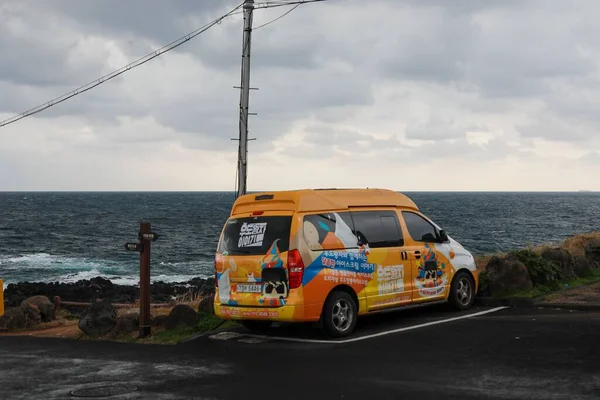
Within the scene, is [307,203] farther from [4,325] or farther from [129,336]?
[4,325]

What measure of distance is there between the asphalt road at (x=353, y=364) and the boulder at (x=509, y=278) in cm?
139

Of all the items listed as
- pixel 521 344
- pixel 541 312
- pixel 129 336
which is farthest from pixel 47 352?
pixel 541 312

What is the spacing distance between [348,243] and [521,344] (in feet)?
9.31

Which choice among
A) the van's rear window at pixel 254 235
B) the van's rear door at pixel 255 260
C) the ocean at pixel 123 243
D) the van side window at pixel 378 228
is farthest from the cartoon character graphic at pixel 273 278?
the ocean at pixel 123 243

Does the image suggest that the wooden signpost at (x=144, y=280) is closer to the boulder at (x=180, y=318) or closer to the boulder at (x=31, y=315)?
the boulder at (x=180, y=318)

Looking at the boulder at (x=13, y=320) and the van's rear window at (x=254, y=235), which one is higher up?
the van's rear window at (x=254, y=235)

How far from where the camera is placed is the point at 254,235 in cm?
1084

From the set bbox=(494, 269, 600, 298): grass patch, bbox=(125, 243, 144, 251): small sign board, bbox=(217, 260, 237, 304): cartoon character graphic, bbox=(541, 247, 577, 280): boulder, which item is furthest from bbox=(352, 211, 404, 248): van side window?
bbox=(541, 247, 577, 280): boulder

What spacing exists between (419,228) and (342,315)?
2387 millimetres

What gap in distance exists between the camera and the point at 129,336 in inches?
489

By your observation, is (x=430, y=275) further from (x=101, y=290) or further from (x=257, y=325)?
(x=101, y=290)

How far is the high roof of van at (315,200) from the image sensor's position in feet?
35.2

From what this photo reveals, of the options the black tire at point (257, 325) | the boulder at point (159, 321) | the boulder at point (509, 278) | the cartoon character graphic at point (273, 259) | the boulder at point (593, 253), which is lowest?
the boulder at point (159, 321)

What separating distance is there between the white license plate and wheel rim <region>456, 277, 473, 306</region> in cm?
385
